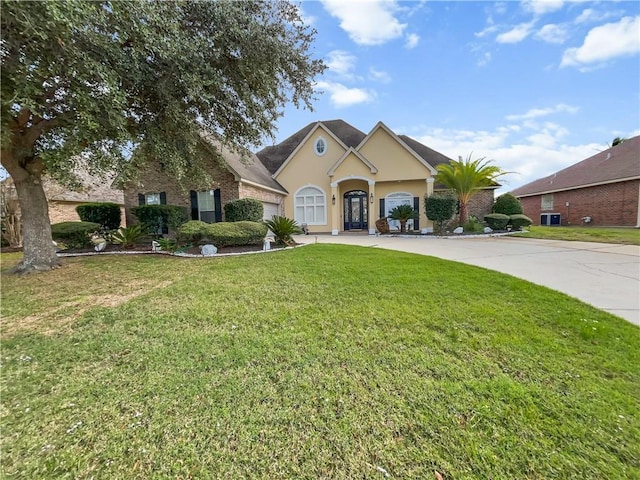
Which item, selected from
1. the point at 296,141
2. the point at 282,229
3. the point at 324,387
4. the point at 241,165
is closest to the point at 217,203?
the point at 241,165

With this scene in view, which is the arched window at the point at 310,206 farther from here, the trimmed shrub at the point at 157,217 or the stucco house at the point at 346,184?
the trimmed shrub at the point at 157,217

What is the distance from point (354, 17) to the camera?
8.12 m

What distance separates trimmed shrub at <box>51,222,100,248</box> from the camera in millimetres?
10406

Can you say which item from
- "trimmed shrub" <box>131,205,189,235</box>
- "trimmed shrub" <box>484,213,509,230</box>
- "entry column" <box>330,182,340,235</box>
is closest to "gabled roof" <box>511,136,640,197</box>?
"trimmed shrub" <box>484,213,509,230</box>

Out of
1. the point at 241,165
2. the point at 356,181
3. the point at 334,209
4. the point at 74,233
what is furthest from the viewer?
the point at 356,181

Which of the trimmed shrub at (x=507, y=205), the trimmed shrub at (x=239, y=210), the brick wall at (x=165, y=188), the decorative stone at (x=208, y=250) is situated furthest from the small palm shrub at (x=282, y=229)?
the trimmed shrub at (x=507, y=205)

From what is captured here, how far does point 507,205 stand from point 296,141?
1549 centimetres

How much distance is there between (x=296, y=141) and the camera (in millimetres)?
22234

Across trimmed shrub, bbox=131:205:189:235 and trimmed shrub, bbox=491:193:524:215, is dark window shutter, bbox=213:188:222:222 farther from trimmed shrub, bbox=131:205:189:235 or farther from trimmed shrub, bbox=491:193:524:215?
trimmed shrub, bbox=491:193:524:215

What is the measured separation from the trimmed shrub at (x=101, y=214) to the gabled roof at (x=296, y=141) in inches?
408

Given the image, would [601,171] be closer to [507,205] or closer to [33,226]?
[507,205]

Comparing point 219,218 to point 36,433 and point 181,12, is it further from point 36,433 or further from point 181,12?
point 36,433

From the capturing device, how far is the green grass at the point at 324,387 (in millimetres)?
1844

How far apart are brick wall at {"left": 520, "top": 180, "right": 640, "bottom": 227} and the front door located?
16.1 meters
